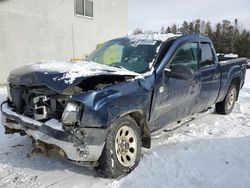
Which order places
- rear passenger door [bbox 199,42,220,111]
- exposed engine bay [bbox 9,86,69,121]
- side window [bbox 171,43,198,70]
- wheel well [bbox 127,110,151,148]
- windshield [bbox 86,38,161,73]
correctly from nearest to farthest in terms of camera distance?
1. exposed engine bay [bbox 9,86,69,121]
2. wheel well [bbox 127,110,151,148]
3. windshield [bbox 86,38,161,73]
4. side window [bbox 171,43,198,70]
5. rear passenger door [bbox 199,42,220,111]

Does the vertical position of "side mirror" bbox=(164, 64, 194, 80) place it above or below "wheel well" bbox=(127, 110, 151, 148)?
above

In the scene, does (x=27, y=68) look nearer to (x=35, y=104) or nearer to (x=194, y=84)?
(x=35, y=104)

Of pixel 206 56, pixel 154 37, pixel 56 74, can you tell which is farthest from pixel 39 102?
pixel 206 56

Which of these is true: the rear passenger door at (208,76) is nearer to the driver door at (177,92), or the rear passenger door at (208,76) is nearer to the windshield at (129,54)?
the driver door at (177,92)

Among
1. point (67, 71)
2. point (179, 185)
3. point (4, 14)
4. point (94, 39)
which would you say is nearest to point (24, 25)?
point (4, 14)

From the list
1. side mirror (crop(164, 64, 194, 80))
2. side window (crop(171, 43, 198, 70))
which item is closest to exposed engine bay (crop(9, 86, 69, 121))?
side mirror (crop(164, 64, 194, 80))

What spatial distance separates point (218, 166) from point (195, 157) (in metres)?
0.39

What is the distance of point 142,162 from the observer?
419cm

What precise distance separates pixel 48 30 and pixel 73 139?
11655 mm

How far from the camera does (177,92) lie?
4.64 metres

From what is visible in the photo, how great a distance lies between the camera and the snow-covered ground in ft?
12.1

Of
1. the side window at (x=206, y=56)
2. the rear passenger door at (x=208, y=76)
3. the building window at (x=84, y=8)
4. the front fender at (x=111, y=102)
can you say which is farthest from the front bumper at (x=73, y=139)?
the building window at (x=84, y=8)

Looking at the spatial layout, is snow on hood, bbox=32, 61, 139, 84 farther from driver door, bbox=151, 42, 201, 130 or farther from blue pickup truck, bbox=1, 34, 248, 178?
driver door, bbox=151, 42, 201, 130

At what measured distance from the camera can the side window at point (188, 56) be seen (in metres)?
4.75
